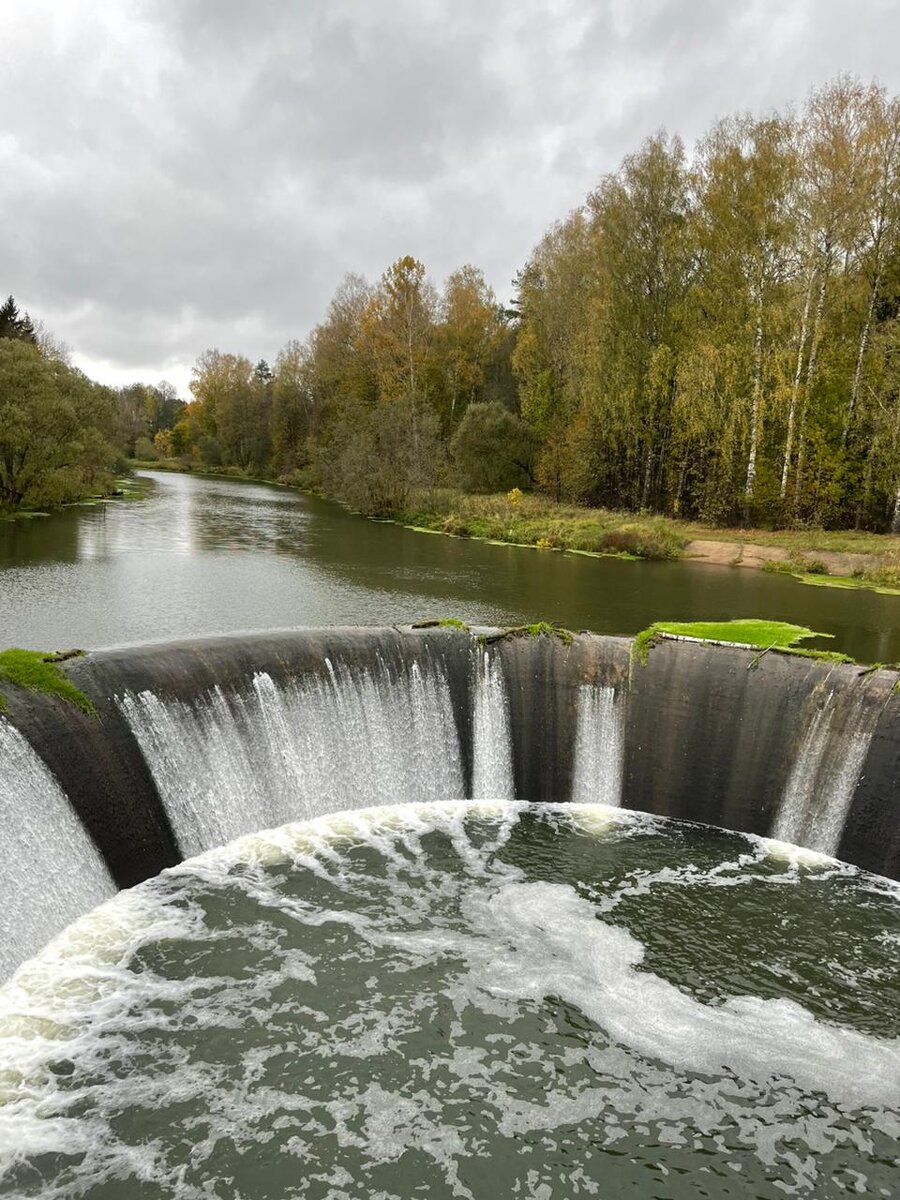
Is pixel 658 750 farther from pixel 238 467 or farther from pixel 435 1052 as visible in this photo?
pixel 238 467

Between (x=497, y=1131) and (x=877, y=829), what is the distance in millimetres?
5914

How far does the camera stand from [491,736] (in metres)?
10.6

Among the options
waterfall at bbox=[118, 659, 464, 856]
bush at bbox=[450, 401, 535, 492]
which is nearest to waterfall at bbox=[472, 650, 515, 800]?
waterfall at bbox=[118, 659, 464, 856]

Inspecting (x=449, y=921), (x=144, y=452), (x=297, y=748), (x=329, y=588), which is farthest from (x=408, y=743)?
(x=144, y=452)

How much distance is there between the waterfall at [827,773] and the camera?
9148mm

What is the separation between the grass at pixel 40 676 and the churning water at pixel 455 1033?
204 cm

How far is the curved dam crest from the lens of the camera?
729 cm

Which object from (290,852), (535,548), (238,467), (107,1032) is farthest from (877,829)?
(238,467)

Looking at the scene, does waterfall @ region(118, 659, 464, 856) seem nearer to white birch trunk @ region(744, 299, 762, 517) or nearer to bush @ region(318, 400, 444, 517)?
white birch trunk @ region(744, 299, 762, 517)

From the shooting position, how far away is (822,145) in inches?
1003

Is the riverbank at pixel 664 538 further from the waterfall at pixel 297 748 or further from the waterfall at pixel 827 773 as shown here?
the waterfall at pixel 297 748

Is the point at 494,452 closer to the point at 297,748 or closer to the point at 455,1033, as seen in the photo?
the point at 297,748

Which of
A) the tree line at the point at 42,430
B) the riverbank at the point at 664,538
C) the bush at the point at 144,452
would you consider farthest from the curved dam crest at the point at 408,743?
the bush at the point at 144,452

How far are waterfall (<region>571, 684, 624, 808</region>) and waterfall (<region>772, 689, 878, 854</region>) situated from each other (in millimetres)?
2062
